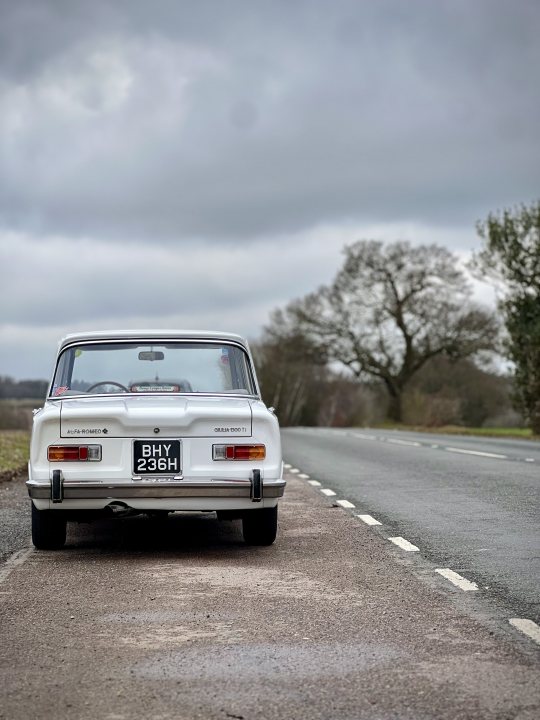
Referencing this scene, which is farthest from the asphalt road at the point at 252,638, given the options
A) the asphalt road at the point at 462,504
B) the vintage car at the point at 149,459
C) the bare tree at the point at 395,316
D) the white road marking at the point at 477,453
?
the bare tree at the point at 395,316

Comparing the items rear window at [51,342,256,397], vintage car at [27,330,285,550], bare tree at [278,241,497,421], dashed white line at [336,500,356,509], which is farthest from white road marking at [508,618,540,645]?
bare tree at [278,241,497,421]

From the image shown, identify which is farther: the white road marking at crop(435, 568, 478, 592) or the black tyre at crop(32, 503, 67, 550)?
the black tyre at crop(32, 503, 67, 550)

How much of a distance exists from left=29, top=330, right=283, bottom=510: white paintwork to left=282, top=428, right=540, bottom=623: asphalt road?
1615 mm

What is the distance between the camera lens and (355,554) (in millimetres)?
8719

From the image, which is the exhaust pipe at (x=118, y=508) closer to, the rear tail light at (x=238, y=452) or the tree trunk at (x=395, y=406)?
the rear tail light at (x=238, y=452)

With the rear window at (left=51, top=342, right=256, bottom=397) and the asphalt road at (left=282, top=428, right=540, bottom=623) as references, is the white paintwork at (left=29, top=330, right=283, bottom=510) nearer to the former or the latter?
the rear window at (left=51, top=342, right=256, bottom=397)

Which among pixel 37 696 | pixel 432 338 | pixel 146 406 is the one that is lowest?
pixel 37 696

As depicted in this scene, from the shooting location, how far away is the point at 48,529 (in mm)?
8828

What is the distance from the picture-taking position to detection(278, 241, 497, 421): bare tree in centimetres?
6044

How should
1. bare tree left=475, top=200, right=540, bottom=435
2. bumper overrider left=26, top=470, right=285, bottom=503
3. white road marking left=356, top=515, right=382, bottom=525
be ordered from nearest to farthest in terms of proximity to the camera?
bumper overrider left=26, top=470, right=285, bottom=503 → white road marking left=356, top=515, right=382, bottom=525 → bare tree left=475, top=200, right=540, bottom=435

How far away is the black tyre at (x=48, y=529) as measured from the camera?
28.7 ft

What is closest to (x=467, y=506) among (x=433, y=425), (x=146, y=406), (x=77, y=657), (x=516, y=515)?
(x=516, y=515)

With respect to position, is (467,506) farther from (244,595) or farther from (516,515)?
(244,595)

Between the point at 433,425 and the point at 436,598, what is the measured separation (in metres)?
51.6
